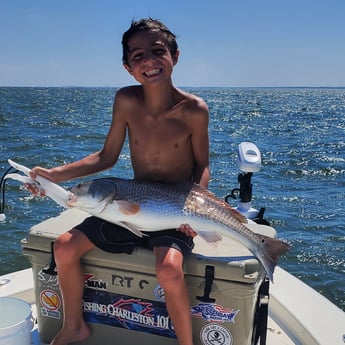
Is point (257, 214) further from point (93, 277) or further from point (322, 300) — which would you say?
point (93, 277)

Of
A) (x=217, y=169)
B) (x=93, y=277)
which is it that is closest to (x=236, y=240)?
(x=93, y=277)

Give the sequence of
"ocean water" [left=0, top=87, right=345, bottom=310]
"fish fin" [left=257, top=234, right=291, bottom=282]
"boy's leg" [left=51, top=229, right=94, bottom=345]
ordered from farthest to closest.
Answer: "ocean water" [left=0, top=87, right=345, bottom=310] → "boy's leg" [left=51, top=229, right=94, bottom=345] → "fish fin" [left=257, top=234, right=291, bottom=282]

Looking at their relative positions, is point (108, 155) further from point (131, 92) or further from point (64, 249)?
point (64, 249)

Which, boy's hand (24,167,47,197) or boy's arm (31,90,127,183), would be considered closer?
boy's hand (24,167,47,197)

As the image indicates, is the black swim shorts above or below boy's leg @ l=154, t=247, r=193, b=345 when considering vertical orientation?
above

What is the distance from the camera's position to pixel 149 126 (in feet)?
9.77

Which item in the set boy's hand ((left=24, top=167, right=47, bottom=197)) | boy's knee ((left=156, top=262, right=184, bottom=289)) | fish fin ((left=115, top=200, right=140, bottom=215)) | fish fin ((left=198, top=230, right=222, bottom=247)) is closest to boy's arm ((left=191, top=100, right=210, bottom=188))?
fish fin ((left=198, top=230, right=222, bottom=247))

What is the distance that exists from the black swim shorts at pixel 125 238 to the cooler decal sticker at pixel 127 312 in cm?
29

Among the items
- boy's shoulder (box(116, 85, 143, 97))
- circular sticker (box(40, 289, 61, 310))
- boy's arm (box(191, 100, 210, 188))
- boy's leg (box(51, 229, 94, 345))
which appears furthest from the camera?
boy's shoulder (box(116, 85, 143, 97))

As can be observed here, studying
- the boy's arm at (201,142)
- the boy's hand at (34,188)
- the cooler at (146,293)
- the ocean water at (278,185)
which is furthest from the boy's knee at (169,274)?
the ocean water at (278,185)

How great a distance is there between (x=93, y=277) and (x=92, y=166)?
744 millimetres

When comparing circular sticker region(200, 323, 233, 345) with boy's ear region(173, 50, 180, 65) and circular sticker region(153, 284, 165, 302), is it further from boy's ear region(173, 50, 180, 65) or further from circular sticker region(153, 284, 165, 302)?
boy's ear region(173, 50, 180, 65)

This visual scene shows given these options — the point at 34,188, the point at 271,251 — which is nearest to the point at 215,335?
the point at 271,251

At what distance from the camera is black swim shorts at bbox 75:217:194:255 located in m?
2.53
